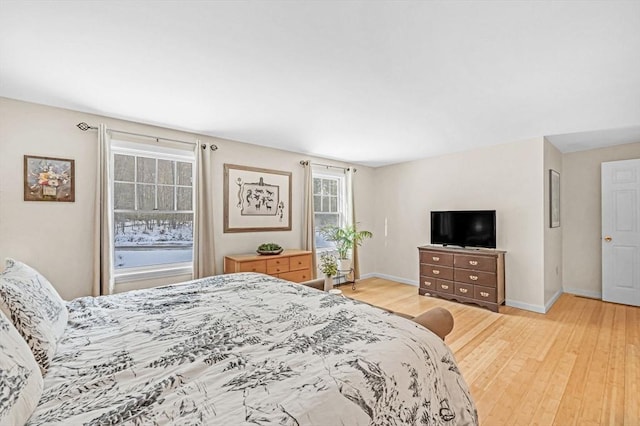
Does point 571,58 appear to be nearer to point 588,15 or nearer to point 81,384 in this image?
point 588,15

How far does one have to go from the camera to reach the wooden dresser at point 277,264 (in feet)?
11.8

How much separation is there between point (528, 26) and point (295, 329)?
→ 86.3 inches

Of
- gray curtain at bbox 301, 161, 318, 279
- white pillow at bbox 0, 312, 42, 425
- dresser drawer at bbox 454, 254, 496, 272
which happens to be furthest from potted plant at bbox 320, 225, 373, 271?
white pillow at bbox 0, 312, 42, 425

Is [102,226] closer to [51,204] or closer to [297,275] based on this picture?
[51,204]

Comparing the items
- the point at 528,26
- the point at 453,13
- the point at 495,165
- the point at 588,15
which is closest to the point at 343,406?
the point at 453,13

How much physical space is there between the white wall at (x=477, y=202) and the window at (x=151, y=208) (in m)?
3.84

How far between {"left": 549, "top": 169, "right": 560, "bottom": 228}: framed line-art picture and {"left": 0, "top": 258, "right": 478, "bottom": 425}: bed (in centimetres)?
396

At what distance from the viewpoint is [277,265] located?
12.7ft

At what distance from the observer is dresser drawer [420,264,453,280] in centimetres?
435

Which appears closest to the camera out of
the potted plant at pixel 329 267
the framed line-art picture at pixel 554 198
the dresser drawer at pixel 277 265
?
the dresser drawer at pixel 277 265

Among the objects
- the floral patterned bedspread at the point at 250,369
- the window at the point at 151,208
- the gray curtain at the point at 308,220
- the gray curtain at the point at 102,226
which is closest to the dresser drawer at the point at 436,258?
the gray curtain at the point at 308,220

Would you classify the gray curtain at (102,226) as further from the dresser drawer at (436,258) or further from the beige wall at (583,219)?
the beige wall at (583,219)

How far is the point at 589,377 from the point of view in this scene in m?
2.31

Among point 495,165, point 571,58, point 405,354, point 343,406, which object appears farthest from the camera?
point 495,165
